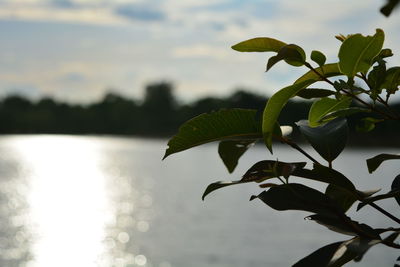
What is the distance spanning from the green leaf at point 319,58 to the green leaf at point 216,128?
0.45 feet

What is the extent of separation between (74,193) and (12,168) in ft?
91.7

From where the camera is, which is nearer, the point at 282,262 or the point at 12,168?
the point at 282,262

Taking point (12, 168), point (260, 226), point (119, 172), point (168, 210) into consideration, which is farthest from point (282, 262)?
point (12, 168)

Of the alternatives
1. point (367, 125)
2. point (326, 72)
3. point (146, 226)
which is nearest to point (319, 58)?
point (326, 72)

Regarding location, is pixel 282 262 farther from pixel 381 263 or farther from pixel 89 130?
pixel 89 130

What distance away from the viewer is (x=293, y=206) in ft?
3.20

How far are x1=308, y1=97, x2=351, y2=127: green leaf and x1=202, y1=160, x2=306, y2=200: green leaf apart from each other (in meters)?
0.13

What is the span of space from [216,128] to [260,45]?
149mm

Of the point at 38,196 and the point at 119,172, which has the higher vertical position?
the point at 119,172

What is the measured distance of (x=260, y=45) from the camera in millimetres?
1027

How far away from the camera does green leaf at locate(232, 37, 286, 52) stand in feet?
3.31

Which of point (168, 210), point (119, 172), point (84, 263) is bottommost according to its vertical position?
point (84, 263)

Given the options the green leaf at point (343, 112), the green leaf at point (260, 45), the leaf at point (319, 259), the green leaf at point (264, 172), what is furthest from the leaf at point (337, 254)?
the green leaf at point (260, 45)

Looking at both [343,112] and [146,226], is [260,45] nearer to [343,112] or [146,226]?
[343,112]
